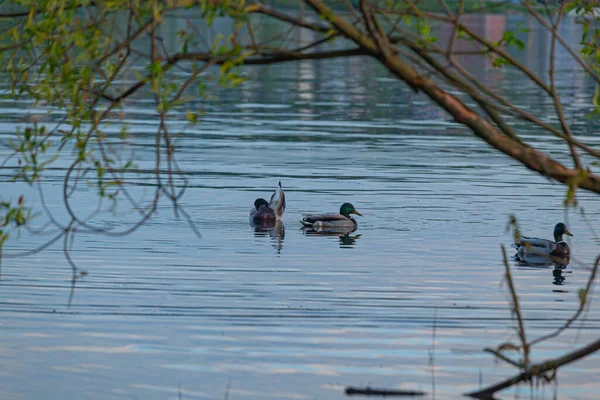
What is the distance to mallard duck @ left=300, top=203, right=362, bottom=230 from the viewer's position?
18.8m

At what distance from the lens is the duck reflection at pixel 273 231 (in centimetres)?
1833

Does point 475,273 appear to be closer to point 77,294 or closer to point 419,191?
point 77,294

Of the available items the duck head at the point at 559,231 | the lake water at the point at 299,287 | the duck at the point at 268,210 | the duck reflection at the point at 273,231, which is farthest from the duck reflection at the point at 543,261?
A: the duck at the point at 268,210

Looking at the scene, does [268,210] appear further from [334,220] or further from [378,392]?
[378,392]

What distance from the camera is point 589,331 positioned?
479 inches

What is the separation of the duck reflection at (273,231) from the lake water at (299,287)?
66 millimetres

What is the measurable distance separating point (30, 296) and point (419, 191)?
407 inches

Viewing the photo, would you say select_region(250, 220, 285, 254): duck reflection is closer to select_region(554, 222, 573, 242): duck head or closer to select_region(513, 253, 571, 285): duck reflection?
select_region(513, 253, 571, 285): duck reflection

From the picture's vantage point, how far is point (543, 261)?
1712 cm

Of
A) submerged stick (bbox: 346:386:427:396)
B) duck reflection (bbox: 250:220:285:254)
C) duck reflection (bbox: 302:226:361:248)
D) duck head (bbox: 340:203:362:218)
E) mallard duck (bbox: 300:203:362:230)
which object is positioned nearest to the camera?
submerged stick (bbox: 346:386:427:396)

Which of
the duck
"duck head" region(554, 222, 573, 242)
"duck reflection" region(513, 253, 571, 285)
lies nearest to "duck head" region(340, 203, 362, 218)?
the duck

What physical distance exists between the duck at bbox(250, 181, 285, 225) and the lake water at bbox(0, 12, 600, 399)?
0.30 metres

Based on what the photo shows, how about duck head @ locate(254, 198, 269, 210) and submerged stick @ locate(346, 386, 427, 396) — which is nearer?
submerged stick @ locate(346, 386, 427, 396)

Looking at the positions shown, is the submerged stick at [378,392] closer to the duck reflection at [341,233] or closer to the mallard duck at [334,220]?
the duck reflection at [341,233]
